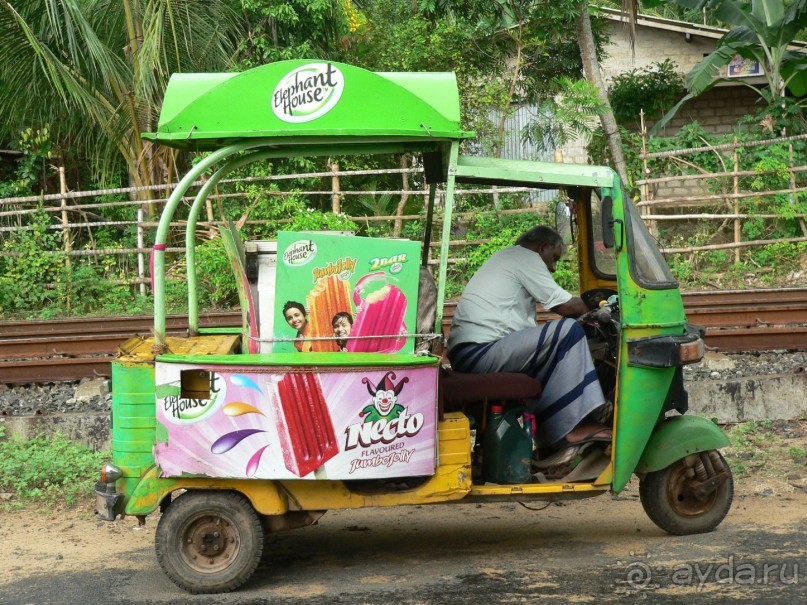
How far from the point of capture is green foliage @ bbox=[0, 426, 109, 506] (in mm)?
7004

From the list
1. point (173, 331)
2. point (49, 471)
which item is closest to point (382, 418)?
point (49, 471)

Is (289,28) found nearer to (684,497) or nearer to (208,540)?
(684,497)

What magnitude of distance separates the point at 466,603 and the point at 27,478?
3.74 m

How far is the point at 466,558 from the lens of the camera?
548 centimetres

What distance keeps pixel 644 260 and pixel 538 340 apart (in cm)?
70

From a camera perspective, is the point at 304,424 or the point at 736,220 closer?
the point at 304,424

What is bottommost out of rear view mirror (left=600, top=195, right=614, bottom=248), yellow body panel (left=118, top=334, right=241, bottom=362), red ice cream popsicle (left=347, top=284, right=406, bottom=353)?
yellow body panel (left=118, top=334, right=241, bottom=362)

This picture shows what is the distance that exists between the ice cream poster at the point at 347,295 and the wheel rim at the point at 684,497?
69.0 inches

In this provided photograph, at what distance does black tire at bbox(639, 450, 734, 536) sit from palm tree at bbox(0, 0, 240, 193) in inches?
460

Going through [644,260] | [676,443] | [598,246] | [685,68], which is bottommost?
[676,443]

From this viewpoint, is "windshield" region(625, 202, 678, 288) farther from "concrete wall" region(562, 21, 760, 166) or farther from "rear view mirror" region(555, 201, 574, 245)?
"concrete wall" region(562, 21, 760, 166)

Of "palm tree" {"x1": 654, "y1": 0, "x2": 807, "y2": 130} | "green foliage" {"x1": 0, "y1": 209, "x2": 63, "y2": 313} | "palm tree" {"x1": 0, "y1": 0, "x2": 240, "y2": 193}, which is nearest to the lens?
"palm tree" {"x1": 0, "y1": 0, "x2": 240, "y2": 193}

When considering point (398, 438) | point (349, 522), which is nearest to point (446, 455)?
point (398, 438)

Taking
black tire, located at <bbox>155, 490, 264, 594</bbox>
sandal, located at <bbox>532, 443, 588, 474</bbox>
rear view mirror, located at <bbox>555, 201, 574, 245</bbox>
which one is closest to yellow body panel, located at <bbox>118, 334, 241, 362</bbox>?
black tire, located at <bbox>155, 490, 264, 594</bbox>
